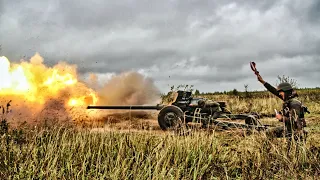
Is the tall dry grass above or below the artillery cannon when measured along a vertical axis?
below

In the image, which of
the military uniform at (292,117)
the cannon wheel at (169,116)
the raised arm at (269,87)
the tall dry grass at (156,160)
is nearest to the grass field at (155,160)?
Answer: the tall dry grass at (156,160)

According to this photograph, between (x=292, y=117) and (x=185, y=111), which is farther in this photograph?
(x=185, y=111)

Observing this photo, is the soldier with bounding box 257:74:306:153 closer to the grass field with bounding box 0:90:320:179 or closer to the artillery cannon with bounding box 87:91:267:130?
the grass field with bounding box 0:90:320:179

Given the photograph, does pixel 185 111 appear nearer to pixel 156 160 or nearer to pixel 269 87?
pixel 269 87

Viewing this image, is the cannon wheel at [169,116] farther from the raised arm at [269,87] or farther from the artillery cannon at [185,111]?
the raised arm at [269,87]

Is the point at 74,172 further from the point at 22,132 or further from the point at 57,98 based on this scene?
the point at 57,98

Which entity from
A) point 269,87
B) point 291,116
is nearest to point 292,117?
point 291,116

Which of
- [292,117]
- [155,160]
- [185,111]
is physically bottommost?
[155,160]

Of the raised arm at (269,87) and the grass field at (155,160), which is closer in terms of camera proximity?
the grass field at (155,160)

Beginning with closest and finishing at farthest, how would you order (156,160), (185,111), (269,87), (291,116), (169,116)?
(156,160)
(291,116)
(269,87)
(185,111)
(169,116)

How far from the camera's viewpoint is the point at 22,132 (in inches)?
344

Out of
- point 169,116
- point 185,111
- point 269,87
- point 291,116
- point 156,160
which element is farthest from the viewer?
point 169,116

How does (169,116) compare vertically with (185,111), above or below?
below

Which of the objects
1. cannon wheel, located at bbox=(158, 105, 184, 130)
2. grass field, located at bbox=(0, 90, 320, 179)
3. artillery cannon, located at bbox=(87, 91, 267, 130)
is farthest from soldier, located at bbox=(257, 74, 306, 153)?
cannon wheel, located at bbox=(158, 105, 184, 130)
